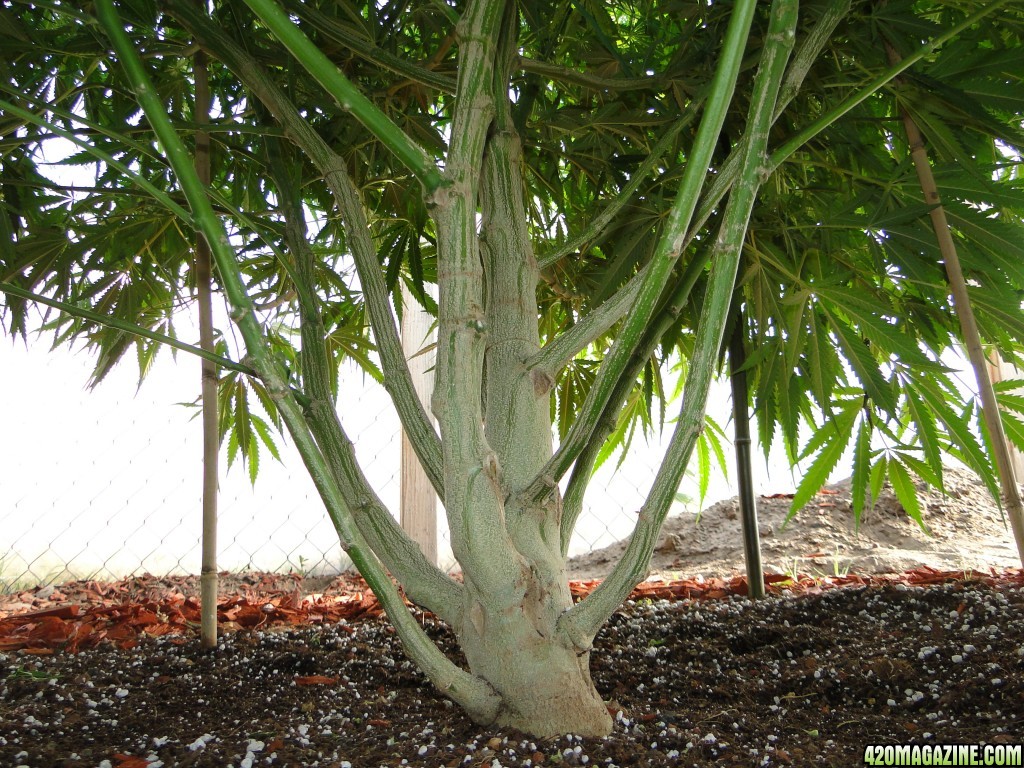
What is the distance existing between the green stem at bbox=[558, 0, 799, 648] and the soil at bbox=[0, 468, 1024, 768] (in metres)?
0.12

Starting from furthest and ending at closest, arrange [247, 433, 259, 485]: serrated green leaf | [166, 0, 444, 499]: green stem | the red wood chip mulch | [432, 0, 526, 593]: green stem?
1. [247, 433, 259, 485]: serrated green leaf
2. the red wood chip mulch
3. [166, 0, 444, 499]: green stem
4. [432, 0, 526, 593]: green stem

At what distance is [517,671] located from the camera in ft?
1.83

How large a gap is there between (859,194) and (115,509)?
1.67m

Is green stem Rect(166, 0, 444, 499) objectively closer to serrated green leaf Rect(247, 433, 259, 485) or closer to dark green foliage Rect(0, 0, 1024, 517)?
dark green foliage Rect(0, 0, 1024, 517)

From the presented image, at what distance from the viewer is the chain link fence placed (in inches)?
68.4

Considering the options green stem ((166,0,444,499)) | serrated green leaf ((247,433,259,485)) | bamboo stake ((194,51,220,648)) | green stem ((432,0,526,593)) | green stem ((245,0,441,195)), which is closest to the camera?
green stem ((245,0,441,195))

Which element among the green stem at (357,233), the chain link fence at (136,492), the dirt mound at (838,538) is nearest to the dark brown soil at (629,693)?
the green stem at (357,233)

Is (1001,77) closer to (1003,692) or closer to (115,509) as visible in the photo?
(1003,692)

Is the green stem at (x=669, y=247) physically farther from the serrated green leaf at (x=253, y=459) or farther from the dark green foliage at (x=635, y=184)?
the serrated green leaf at (x=253, y=459)

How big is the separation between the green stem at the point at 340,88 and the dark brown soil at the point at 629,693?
1.30ft

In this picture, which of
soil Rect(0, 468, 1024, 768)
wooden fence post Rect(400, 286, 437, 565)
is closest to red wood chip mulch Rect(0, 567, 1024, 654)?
soil Rect(0, 468, 1024, 768)

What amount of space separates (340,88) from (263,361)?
184mm

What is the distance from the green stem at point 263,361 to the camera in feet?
1.62

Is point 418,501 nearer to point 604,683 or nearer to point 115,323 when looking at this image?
point 604,683
